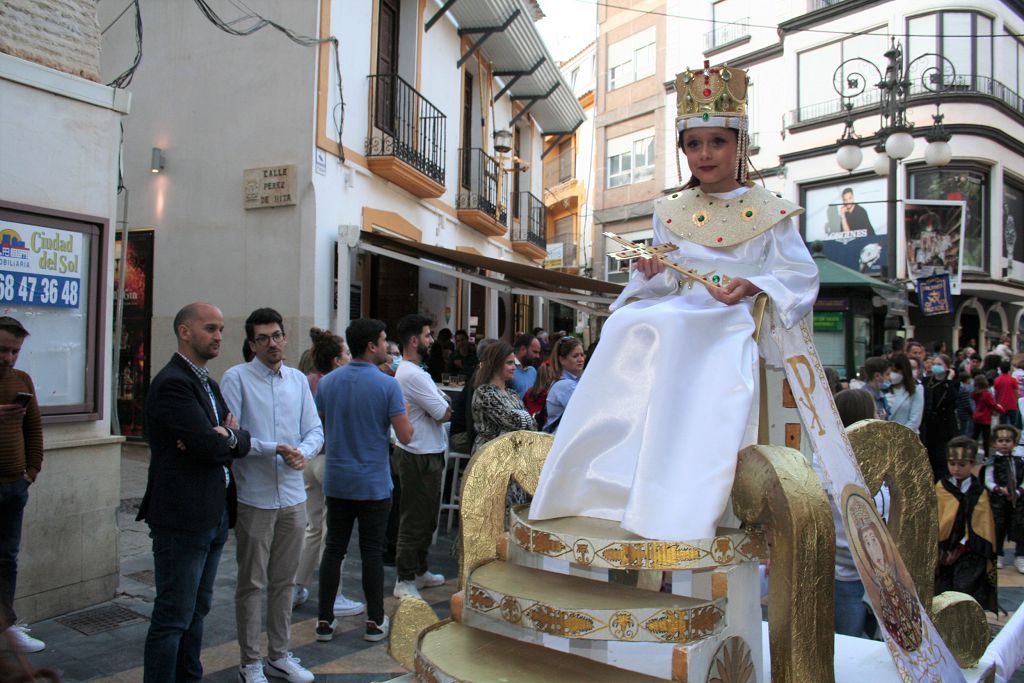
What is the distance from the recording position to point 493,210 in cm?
1435

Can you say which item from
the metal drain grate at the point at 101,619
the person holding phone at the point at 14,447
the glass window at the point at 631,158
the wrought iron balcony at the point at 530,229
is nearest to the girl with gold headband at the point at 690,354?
the person holding phone at the point at 14,447

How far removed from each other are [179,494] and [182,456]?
0.50 feet

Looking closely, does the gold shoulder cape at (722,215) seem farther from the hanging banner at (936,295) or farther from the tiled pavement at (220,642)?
the hanging banner at (936,295)

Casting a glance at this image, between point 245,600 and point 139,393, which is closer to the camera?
point 245,600

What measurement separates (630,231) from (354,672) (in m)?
23.6

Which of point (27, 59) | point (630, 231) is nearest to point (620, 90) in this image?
point (630, 231)

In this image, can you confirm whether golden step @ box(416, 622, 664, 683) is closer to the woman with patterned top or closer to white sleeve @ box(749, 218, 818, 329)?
white sleeve @ box(749, 218, 818, 329)

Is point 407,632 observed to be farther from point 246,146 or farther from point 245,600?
point 246,146

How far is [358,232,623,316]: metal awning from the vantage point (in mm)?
9477

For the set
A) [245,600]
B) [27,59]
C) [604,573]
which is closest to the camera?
[604,573]

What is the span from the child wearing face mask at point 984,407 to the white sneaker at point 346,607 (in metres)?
8.31

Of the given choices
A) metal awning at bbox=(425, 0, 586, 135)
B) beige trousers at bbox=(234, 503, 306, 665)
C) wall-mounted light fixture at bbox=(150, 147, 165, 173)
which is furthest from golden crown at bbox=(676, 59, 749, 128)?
metal awning at bbox=(425, 0, 586, 135)

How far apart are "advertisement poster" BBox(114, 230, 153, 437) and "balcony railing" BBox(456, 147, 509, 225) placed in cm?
534

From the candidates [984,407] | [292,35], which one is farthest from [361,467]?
[984,407]
